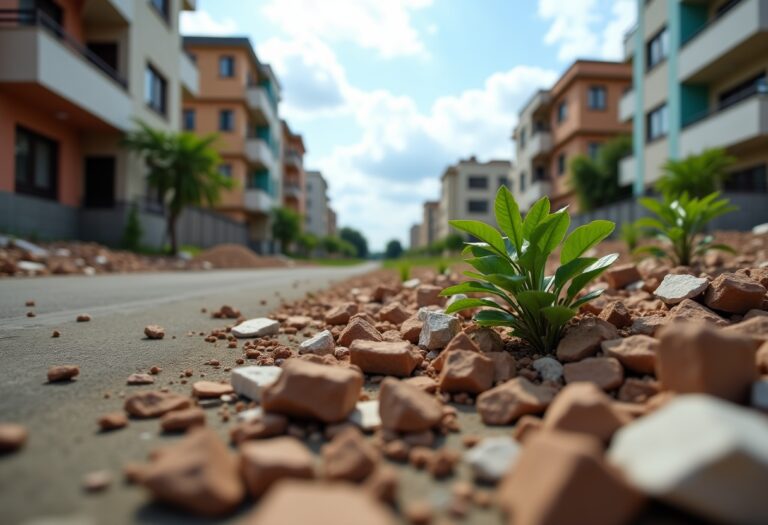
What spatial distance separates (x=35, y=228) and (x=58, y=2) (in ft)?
19.9

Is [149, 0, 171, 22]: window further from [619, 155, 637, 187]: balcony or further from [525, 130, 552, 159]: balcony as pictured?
[525, 130, 552, 159]: balcony

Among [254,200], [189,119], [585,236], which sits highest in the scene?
[189,119]

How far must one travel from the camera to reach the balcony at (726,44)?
438 inches

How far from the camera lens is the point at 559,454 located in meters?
0.78

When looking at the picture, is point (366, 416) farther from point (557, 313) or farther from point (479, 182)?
point (479, 182)

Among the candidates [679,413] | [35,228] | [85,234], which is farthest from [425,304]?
[85,234]

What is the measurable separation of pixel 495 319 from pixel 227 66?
28554 millimetres

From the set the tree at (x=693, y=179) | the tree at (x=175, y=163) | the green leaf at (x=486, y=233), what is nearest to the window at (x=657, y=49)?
the tree at (x=693, y=179)

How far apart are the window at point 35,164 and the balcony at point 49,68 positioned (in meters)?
0.99

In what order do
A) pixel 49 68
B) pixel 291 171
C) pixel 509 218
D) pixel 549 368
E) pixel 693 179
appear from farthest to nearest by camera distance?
pixel 291 171 < pixel 49 68 < pixel 693 179 < pixel 509 218 < pixel 549 368

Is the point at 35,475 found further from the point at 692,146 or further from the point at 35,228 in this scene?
the point at 692,146

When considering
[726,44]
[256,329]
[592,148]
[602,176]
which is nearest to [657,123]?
[602,176]

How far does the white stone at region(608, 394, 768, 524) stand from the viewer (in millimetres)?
715

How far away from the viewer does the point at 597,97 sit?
2353 cm
